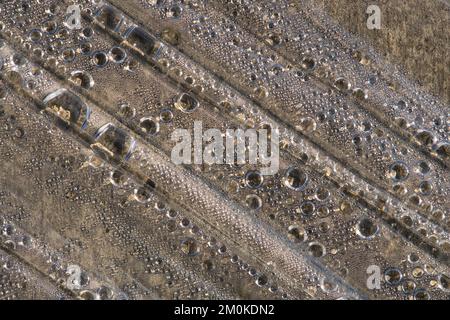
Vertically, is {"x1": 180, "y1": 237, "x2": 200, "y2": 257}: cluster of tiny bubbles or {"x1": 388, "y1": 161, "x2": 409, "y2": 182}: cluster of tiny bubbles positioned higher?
{"x1": 388, "y1": 161, "x2": 409, "y2": 182}: cluster of tiny bubbles

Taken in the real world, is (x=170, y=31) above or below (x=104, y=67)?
above

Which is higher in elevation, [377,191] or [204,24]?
[204,24]

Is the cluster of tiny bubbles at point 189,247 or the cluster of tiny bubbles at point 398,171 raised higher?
the cluster of tiny bubbles at point 398,171

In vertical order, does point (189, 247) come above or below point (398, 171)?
below

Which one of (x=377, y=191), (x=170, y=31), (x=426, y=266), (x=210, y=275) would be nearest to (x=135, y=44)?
(x=170, y=31)

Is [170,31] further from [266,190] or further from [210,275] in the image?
[210,275]
